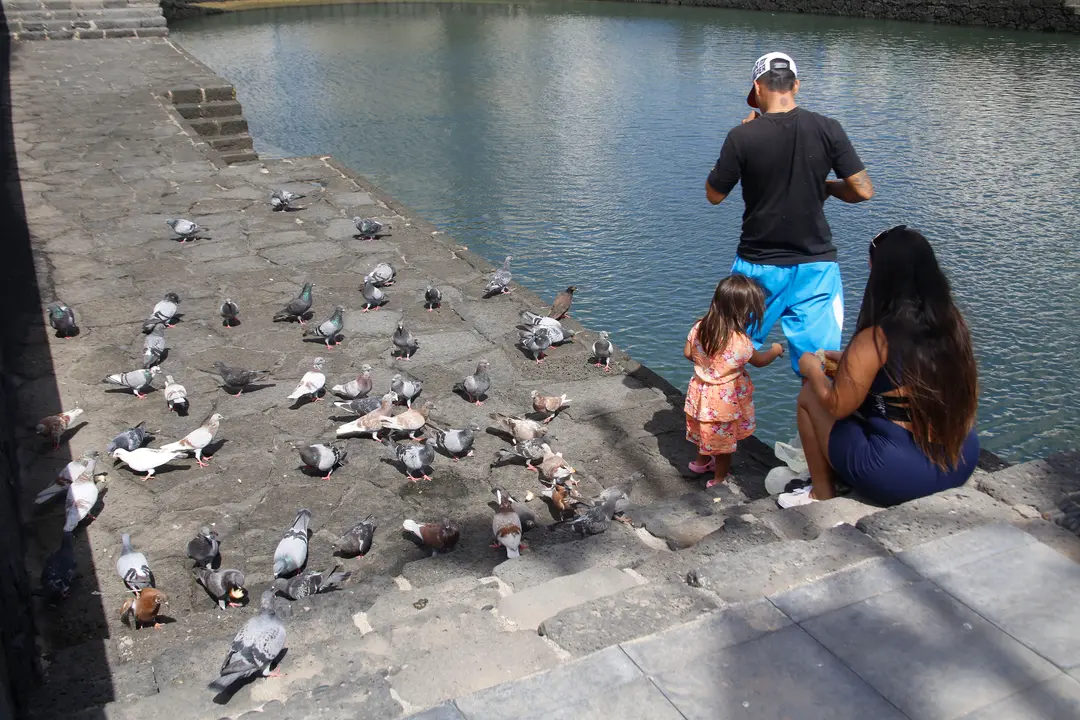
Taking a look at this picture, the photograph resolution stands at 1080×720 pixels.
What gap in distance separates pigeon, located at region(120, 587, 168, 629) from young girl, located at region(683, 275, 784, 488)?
8.18ft

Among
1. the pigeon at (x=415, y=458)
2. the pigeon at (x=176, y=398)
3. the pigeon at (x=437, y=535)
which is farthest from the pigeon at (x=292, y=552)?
the pigeon at (x=176, y=398)

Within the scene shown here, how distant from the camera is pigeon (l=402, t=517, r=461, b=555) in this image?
4.02 m

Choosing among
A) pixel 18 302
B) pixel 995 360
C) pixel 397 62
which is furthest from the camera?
pixel 397 62

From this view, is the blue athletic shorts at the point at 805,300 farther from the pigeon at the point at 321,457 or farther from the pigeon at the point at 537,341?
the pigeon at the point at 321,457

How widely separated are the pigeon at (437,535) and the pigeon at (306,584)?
1.35 ft

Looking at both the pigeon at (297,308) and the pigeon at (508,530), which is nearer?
the pigeon at (508,530)

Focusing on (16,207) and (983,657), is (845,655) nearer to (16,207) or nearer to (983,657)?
(983,657)

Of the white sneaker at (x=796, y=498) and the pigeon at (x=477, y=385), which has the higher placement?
the white sneaker at (x=796, y=498)

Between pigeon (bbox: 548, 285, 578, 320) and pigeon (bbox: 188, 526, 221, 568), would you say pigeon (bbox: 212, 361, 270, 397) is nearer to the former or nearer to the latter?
pigeon (bbox: 188, 526, 221, 568)

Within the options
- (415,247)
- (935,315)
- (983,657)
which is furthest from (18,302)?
(983,657)

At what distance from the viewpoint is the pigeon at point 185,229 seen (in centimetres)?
764

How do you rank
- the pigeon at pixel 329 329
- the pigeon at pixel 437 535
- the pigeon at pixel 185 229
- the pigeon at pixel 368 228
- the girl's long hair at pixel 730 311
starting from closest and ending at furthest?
the pigeon at pixel 437 535, the girl's long hair at pixel 730 311, the pigeon at pixel 329 329, the pigeon at pixel 185 229, the pigeon at pixel 368 228

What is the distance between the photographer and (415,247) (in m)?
7.90

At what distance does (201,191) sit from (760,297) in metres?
6.64
